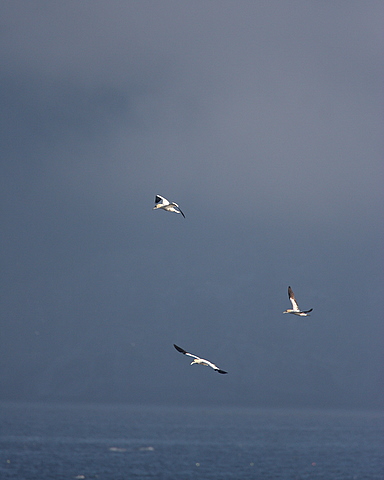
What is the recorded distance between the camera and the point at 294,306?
55.9m

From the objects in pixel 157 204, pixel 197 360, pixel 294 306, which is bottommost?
pixel 197 360

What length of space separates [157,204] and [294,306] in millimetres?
13525

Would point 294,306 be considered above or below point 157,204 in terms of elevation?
below

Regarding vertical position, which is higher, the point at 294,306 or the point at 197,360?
the point at 294,306

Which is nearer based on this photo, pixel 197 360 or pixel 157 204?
pixel 197 360

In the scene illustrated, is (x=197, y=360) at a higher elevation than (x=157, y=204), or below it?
below

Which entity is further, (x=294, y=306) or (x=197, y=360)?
(x=294, y=306)

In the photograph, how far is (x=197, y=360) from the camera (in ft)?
160

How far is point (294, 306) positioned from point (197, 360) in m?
11.0

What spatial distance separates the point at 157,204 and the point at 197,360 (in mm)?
13676
